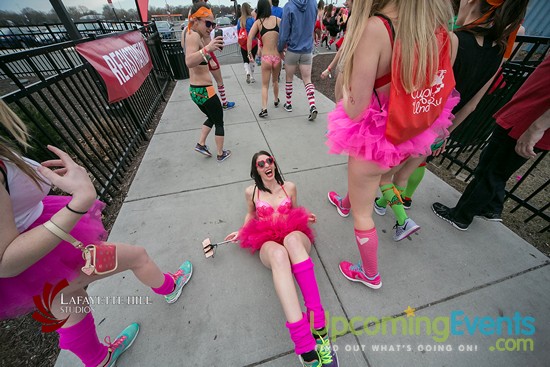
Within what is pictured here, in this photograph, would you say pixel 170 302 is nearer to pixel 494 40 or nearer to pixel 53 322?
pixel 53 322

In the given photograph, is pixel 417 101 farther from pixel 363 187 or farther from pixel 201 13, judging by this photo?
pixel 201 13

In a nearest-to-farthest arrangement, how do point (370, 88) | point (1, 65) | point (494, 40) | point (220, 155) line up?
point (370, 88), point (494, 40), point (1, 65), point (220, 155)

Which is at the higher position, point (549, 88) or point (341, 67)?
point (341, 67)

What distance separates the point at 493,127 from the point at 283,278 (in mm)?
3682

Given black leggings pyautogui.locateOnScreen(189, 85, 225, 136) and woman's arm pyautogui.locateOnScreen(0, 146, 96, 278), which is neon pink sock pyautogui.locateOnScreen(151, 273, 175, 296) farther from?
black leggings pyautogui.locateOnScreen(189, 85, 225, 136)

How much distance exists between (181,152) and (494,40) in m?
3.83

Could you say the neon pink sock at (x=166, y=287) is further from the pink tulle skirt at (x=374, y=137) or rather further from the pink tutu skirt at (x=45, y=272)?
the pink tulle skirt at (x=374, y=137)

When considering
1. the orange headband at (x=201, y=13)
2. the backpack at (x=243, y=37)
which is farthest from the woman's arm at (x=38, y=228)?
the backpack at (x=243, y=37)

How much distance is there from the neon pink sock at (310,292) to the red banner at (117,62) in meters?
3.22

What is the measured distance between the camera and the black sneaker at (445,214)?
2369 millimetres

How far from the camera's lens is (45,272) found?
1.09 meters

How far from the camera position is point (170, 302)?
1892 mm

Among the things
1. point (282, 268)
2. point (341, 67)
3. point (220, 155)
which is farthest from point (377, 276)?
point (220, 155)

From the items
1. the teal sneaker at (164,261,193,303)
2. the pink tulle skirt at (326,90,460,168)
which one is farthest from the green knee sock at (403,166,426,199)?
the teal sneaker at (164,261,193,303)
